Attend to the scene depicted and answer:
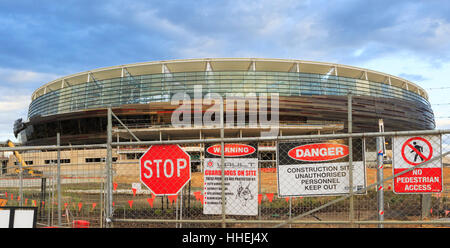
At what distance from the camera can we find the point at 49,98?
59.1 m

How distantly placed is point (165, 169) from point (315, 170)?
2.23 m

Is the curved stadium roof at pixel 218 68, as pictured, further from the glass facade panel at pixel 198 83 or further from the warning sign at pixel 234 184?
the warning sign at pixel 234 184

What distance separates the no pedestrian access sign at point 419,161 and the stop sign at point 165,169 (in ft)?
9.96

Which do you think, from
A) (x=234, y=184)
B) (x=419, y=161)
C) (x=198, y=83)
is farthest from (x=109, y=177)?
(x=198, y=83)

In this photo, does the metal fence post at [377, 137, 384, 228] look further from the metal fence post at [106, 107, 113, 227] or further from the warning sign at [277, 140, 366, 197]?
the metal fence post at [106, 107, 113, 227]

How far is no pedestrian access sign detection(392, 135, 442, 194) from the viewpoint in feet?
14.3

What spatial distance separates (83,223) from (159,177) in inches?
202

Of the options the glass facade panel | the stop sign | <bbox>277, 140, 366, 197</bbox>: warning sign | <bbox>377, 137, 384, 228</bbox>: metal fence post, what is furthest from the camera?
the glass facade panel

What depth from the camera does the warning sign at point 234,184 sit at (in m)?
4.68

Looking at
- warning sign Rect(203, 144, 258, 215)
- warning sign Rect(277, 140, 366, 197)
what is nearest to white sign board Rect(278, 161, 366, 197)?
warning sign Rect(277, 140, 366, 197)

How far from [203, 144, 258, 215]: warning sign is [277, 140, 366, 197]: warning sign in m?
0.41

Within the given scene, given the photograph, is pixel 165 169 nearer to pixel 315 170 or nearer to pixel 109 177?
pixel 109 177

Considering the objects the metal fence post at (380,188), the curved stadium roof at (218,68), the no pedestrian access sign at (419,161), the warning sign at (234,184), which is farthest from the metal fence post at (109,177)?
the curved stadium roof at (218,68)

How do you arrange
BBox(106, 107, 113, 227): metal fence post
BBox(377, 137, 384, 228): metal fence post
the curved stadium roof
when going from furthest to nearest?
the curved stadium roof
BBox(377, 137, 384, 228): metal fence post
BBox(106, 107, 113, 227): metal fence post
